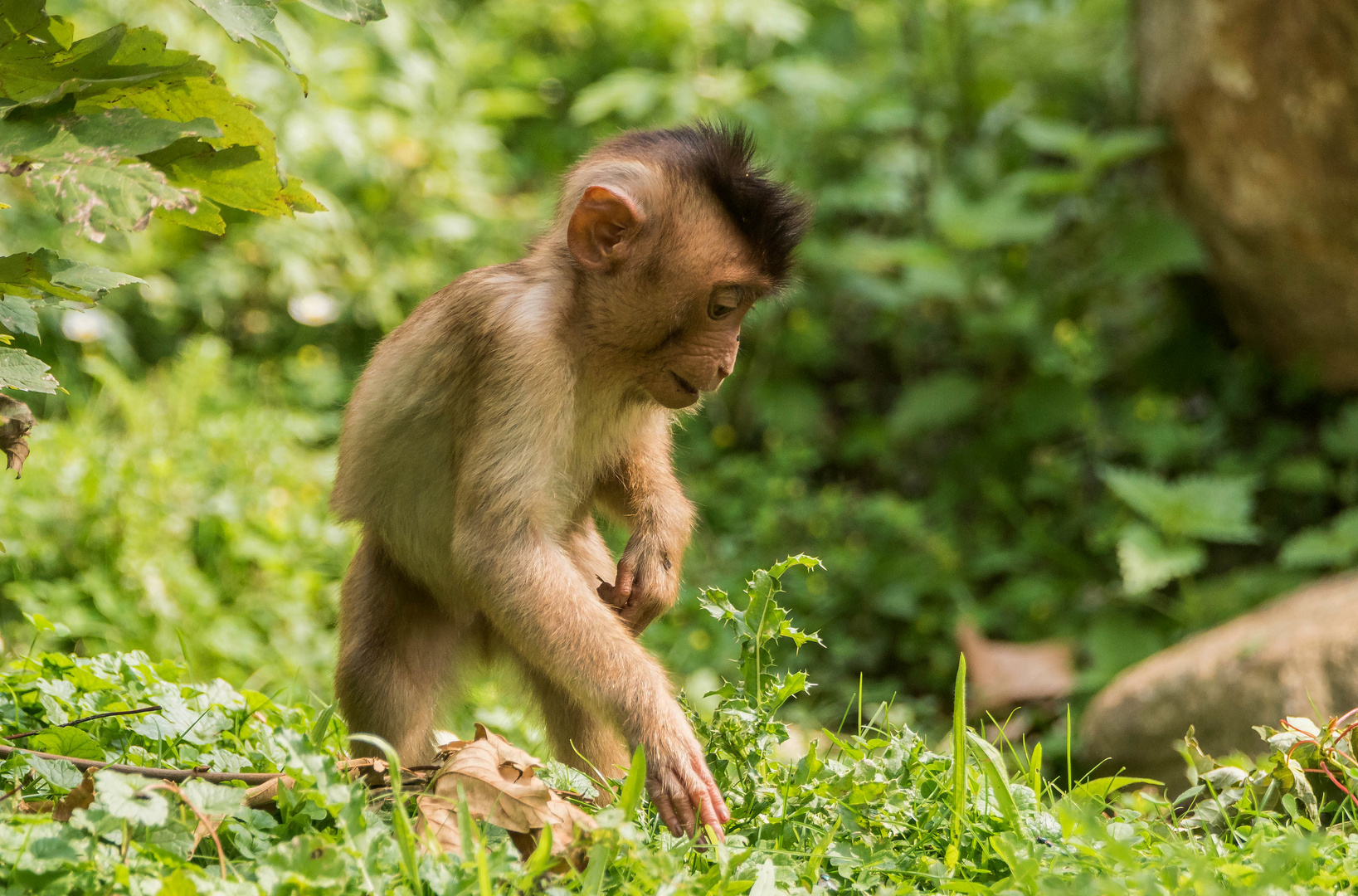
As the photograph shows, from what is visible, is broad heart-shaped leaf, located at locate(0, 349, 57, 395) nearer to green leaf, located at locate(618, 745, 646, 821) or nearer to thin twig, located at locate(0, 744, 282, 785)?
thin twig, located at locate(0, 744, 282, 785)

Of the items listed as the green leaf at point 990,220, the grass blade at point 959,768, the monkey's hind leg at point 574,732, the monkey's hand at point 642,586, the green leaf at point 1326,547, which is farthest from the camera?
the green leaf at point 990,220

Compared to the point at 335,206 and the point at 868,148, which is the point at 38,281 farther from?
the point at 868,148

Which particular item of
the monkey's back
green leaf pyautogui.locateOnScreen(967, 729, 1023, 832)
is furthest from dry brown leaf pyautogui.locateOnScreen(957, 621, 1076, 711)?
the monkey's back

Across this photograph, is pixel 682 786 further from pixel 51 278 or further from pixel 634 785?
pixel 51 278

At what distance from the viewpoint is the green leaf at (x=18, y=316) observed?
10.2ft

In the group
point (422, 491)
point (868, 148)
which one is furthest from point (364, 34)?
point (422, 491)

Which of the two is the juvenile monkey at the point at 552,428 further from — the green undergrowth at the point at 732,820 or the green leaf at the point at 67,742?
the green leaf at the point at 67,742

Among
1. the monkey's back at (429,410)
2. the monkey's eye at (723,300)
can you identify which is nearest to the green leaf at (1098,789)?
the monkey's eye at (723,300)

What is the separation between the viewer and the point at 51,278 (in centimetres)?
297

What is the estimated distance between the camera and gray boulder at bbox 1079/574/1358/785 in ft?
18.5

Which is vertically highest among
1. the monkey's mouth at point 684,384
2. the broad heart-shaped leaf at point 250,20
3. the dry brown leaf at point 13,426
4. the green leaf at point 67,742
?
the broad heart-shaped leaf at point 250,20

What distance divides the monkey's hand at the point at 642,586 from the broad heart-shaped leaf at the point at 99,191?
1.77 meters

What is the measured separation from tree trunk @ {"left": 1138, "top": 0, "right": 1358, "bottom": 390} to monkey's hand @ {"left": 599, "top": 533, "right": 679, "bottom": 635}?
5.46 metres

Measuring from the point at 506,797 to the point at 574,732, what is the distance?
1.11 m
